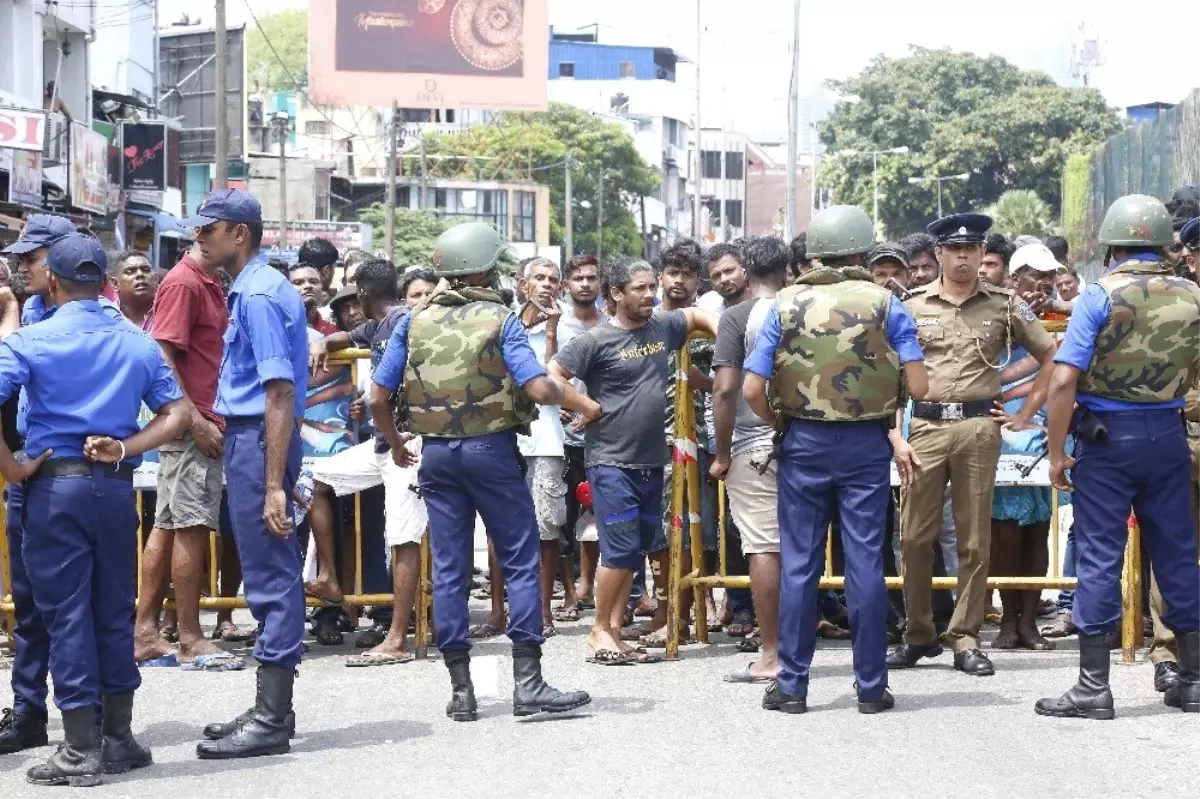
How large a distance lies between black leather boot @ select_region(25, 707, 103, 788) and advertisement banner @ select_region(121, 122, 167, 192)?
104 feet


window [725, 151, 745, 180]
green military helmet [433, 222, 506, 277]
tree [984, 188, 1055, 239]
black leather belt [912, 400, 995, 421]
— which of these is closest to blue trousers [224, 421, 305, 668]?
green military helmet [433, 222, 506, 277]

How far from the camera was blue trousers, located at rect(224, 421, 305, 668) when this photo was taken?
23.9 feet

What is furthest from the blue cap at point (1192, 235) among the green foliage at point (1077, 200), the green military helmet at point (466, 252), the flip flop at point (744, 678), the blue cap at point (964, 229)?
the green foliage at point (1077, 200)

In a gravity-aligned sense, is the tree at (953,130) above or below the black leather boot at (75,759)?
above

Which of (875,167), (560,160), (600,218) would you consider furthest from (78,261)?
(560,160)

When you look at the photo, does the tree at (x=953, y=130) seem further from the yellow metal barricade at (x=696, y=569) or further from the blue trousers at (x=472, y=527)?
the blue trousers at (x=472, y=527)

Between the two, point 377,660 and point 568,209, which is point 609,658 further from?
point 568,209

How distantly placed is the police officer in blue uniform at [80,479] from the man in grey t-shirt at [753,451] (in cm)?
276

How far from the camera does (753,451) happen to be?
895 cm

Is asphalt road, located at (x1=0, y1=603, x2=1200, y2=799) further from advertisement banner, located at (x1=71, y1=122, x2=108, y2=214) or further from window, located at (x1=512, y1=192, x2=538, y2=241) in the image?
window, located at (x1=512, y1=192, x2=538, y2=241)

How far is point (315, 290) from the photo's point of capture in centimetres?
1138

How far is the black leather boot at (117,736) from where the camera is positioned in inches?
274

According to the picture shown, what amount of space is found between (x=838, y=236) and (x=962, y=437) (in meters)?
1.30

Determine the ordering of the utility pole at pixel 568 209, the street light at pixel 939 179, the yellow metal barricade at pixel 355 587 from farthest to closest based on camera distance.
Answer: the utility pole at pixel 568 209 < the street light at pixel 939 179 < the yellow metal barricade at pixel 355 587
